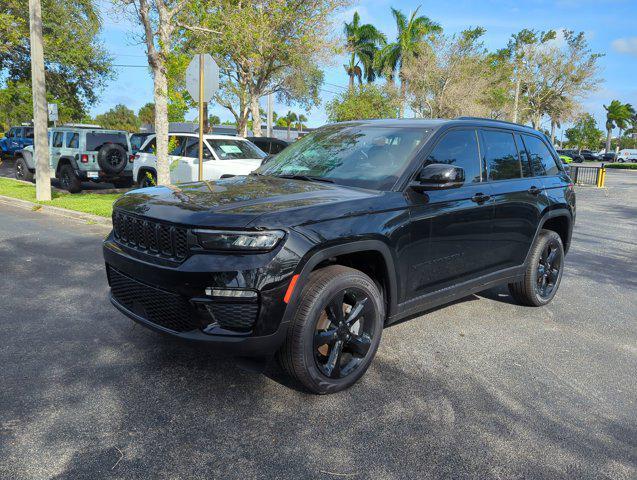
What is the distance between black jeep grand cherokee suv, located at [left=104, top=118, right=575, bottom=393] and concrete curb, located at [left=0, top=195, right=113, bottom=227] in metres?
6.46

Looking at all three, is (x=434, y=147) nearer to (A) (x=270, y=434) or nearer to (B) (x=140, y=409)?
(A) (x=270, y=434)

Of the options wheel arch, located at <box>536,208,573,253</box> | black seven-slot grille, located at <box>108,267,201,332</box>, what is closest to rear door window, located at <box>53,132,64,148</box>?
black seven-slot grille, located at <box>108,267,201,332</box>

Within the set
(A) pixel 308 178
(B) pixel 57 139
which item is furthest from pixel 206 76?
(B) pixel 57 139

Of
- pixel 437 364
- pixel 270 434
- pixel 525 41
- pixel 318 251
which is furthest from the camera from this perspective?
pixel 525 41

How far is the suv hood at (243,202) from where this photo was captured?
2980mm

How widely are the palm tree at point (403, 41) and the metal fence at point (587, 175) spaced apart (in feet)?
67.0

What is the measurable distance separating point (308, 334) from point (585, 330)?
304 centimetres

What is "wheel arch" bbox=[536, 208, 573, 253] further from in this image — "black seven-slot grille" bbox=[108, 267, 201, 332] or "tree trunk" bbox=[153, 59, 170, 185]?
"tree trunk" bbox=[153, 59, 170, 185]

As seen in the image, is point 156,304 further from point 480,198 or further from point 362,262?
point 480,198

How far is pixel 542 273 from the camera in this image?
17.5 feet

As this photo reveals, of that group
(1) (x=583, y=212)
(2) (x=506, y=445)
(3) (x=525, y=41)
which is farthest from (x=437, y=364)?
(3) (x=525, y=41)

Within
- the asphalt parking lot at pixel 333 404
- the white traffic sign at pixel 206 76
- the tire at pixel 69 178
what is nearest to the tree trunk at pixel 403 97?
the tire at pixel 69 178

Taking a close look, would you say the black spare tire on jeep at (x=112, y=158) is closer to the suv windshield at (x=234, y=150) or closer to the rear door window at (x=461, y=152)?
the suv windshield at (x=234, y=150)

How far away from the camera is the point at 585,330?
4.78m
